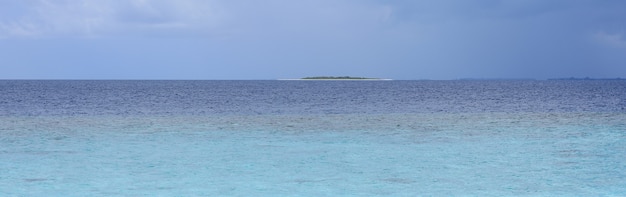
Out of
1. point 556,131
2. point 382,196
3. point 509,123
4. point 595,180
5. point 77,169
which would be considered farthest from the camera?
point 509,123

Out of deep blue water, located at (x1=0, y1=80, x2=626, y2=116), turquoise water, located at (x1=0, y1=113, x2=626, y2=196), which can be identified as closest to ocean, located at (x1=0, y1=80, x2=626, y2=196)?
turquoise water, located at (x1=0, y1=113, x2=626, y2=196)

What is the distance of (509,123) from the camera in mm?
32344

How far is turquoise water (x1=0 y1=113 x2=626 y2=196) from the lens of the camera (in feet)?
45.3

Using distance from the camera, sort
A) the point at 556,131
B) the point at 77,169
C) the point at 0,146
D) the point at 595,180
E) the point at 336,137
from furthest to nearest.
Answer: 1. the point at 556,131
2. the point at 336,137
3. the point at 0,146
4. the point at 77,169
5. the point at 595,180

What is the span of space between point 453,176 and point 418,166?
1642mm

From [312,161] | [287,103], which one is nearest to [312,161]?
[312,161]

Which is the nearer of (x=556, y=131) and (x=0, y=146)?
(x=0, y=146)

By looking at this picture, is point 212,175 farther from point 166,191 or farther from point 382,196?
point 382,196

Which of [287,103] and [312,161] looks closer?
[312,161]

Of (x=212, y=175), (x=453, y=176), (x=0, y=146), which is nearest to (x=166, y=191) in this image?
(x=212, y=175)

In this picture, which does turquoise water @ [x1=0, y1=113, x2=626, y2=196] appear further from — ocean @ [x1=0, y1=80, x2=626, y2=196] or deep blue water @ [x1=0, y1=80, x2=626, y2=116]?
deep blue water @ [x1=0, y1=80, x2=626, y2=116]

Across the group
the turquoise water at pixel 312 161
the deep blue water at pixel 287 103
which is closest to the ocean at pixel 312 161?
the turquoise water at pixel 312 161

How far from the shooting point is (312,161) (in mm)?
17609

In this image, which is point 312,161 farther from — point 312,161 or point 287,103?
point 287,103
